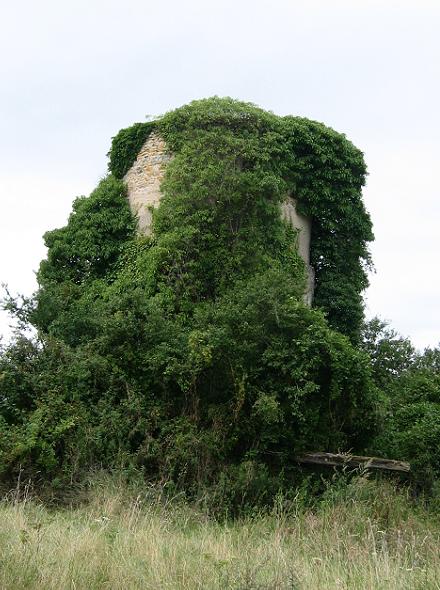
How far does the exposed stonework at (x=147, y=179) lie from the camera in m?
20.3

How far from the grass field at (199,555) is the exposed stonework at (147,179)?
1152cm

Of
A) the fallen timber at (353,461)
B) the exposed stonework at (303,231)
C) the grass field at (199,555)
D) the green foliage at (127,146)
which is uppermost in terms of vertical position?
the green foliage at (127,146)

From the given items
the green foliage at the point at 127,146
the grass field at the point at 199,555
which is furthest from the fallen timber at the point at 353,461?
the green foliage at the point at 127,146

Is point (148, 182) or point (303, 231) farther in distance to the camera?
point (303, 231)

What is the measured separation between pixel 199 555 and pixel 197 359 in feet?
23.8

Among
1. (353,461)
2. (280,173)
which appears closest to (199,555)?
(353,461)

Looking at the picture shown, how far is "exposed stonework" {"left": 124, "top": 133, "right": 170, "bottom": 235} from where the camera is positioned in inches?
799

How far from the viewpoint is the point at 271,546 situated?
7664mm

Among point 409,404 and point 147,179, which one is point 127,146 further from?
point 409,404

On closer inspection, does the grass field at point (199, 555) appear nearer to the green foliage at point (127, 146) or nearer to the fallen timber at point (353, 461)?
the fallen timber at point (353, 461)

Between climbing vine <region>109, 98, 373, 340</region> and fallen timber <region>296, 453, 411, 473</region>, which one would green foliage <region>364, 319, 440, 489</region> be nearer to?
fallen timber <region>296, 453, 411, 473</region>

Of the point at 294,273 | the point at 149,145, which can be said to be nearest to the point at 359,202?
A: the point at 294,273

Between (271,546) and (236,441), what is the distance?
6.63m

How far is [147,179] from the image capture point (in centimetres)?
2061
